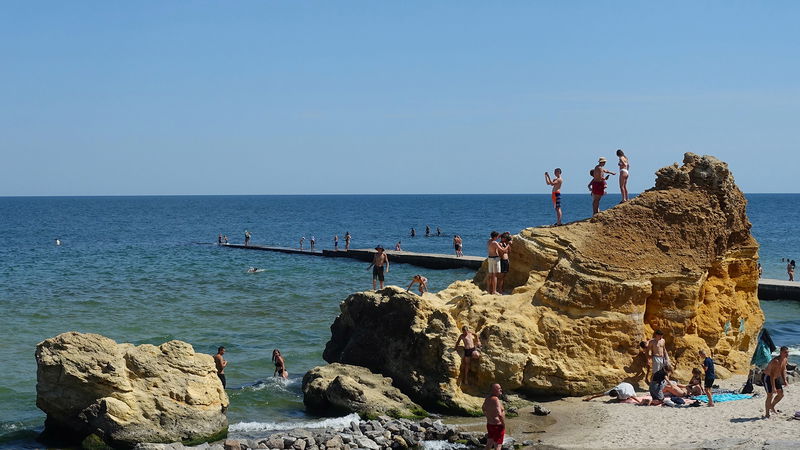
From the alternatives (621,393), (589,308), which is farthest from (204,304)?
(621,393)

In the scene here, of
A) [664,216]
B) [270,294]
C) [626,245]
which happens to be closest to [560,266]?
[626,245]

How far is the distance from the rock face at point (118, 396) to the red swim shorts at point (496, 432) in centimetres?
558

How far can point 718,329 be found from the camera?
Answer: 21.7 meters

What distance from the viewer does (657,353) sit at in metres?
19.5

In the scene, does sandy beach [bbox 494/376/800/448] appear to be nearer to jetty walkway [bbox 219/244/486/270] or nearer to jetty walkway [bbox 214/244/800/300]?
jetty walkway [bbox 214/244/800/300]

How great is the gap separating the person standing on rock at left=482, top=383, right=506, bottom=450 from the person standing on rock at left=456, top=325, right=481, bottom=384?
131 inches

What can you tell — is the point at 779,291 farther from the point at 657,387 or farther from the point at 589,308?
the point at 657,387

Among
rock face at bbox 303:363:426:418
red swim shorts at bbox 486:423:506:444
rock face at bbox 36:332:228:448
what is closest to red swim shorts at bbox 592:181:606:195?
rock face at bbox 303:363:426:418

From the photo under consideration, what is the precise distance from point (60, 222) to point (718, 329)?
112m

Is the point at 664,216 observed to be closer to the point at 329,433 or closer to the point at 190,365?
the point at 329,433

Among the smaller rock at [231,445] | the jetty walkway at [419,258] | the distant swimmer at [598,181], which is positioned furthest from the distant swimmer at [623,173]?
the jetty walkway at [419,258]

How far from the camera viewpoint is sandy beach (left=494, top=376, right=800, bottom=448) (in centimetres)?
1616

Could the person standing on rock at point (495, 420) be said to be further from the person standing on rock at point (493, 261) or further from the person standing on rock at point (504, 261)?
the person standing on rock at point (504, 261)

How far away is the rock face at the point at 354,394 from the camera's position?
18.9 meters
